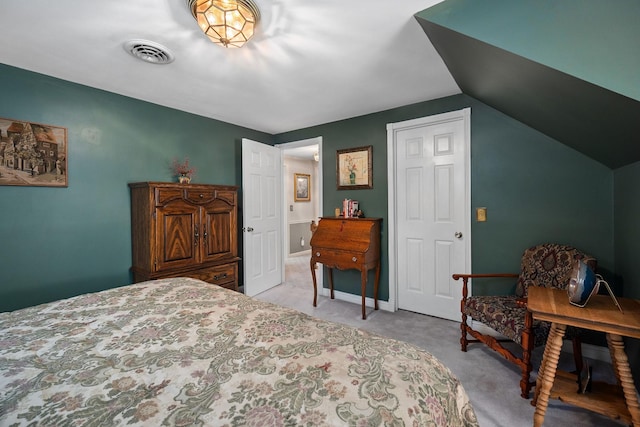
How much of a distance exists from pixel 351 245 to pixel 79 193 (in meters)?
2.67

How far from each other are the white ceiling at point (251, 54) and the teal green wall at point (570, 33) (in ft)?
1.11

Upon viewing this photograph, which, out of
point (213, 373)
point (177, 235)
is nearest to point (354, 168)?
point (177, 235)

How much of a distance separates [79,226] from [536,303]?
358 cm

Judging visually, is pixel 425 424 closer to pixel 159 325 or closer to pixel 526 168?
pixel 159 325

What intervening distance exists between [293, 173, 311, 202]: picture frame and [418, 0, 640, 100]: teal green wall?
521 cm

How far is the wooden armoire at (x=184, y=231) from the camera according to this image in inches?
102

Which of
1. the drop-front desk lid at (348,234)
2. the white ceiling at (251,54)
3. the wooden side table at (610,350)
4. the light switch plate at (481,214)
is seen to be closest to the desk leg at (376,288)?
the drop-front desk lid at (348,234)

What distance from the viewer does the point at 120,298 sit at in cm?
158

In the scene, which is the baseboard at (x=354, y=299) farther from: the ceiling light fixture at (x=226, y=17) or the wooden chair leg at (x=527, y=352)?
the ceiling light fixture at (x=226, y=17)

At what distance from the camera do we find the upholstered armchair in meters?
1.78

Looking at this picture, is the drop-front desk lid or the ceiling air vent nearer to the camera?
the ceiling air vent

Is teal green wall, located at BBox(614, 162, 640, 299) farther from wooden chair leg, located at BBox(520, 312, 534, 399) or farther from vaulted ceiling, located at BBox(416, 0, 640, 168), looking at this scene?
wooden chair leg, located at BBox(520, 312, 534, 399)

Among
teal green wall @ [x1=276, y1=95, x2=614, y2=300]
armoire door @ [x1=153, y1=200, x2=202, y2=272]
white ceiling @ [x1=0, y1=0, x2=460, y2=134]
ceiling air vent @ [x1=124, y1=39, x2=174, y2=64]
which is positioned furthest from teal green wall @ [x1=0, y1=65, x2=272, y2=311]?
teal green wall @ [x1=276, y1=95, x2=614, y2=300]

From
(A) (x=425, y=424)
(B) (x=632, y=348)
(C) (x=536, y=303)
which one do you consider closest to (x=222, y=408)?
(A) (x=425, y=424)
